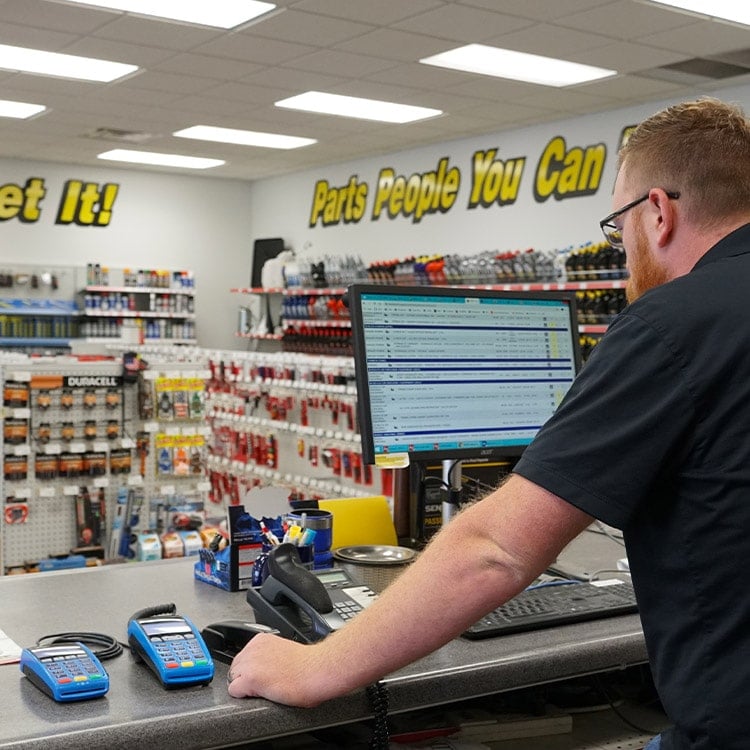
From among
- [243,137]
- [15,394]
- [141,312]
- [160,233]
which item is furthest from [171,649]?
[160,233]

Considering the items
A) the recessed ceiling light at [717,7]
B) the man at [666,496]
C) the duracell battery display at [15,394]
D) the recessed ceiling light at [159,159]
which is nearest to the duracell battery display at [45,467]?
the duracell battery display at [15,394]

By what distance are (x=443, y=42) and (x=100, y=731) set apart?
6.22 m

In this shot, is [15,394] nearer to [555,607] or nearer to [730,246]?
[555,607]

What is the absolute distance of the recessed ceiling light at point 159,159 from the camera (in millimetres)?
11711

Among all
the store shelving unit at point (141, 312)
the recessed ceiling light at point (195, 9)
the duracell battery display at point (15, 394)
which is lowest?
the duracell battery display at point (15, 394)

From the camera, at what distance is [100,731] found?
50.8 inches

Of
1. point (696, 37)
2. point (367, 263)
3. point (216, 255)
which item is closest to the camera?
point (696, 37)

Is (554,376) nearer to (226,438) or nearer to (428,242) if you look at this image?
(226,438)

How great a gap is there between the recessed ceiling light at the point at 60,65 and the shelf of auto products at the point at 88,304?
4018 millimetres

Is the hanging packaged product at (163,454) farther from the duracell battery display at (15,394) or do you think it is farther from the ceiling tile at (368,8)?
the ceiling tile at (368,8)

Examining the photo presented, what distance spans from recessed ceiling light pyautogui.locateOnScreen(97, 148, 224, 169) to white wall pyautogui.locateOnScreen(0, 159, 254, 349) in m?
0.73

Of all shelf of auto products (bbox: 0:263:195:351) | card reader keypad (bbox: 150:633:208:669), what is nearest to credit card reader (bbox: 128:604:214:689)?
card reader keypad (bbox: 150:633:208:669)

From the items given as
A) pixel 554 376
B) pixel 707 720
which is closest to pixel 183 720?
pixel 707 720

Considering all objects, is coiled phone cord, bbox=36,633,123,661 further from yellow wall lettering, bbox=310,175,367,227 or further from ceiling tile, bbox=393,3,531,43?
yellow wall lettering, bbox=310,175,367,227
